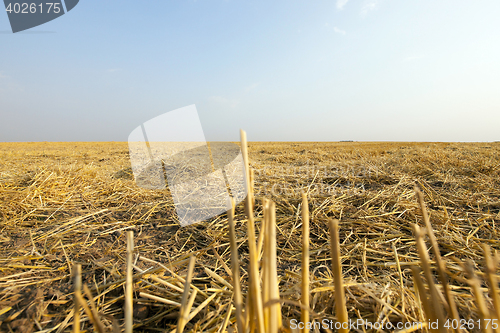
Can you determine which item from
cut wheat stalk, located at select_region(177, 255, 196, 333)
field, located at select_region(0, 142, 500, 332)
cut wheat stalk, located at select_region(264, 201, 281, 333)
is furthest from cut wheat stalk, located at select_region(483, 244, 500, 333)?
cut wheat stalk, located at select_region(177, 255, 196, 333)

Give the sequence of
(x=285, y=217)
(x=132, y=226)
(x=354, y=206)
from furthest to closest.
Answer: (x=354, y=206)
(x=285, y=217)
(x=132, y=226)

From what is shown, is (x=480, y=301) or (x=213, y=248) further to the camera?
(x=213, y=248)

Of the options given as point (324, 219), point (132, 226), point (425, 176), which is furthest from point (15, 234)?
point (425, 176)

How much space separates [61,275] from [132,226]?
0.63m

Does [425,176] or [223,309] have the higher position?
[425,176]

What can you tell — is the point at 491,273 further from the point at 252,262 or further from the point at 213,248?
the point at 213,248

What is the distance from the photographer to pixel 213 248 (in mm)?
663

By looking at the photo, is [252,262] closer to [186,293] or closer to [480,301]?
[186,293]

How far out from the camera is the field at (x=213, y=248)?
981 mm

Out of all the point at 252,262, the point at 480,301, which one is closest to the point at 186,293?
the point at 252,262

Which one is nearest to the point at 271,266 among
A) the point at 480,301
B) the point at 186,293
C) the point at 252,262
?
the point at 252,262

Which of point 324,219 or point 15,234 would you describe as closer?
point 15,234

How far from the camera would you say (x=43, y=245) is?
1.58 m

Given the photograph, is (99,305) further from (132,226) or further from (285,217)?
(285,217)
